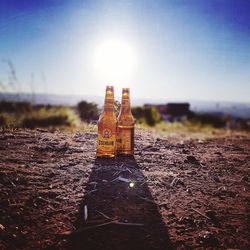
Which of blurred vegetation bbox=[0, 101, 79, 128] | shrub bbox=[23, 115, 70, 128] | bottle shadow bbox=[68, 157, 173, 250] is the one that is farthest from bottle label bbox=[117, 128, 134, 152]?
shrub bbox=[23, 115, 70, 128]

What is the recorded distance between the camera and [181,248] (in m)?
1.49

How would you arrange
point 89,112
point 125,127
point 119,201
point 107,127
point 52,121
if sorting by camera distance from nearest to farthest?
point 119,201, point 107,127, point 125,127, point 89,112, point 52,121

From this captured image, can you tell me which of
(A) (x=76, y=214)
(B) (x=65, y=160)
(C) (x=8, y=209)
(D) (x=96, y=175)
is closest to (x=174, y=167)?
(D) (x=96, y=175)

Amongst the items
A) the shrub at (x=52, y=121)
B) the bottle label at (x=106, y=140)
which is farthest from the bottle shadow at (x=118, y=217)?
the shrub at (x=52, y=121)

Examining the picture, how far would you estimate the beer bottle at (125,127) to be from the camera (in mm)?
2977

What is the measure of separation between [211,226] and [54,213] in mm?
902

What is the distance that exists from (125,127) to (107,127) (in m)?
0.20

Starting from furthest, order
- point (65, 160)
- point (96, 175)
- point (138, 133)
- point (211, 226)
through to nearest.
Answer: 1. point (138, 133)
2. point (65, 160)
3. point (96, 175)
4. point (211, 226)

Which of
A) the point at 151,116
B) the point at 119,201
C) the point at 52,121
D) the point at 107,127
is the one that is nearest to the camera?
the point at 119,201

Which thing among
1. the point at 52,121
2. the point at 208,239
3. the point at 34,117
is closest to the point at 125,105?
the point at 208,239

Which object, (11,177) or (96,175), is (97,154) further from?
(11,177)

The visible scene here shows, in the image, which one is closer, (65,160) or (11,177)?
(11,177)

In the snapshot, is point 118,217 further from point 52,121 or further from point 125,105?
point 52,121

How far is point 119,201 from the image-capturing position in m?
1.97
